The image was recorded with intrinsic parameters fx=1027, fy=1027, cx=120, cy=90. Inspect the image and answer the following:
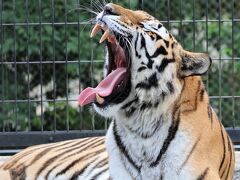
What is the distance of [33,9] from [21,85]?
2.00 ft

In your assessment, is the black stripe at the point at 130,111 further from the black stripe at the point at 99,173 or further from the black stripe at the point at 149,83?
the black stripe at the point at 99,173

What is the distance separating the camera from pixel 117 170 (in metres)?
4.60

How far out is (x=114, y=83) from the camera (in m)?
4.39

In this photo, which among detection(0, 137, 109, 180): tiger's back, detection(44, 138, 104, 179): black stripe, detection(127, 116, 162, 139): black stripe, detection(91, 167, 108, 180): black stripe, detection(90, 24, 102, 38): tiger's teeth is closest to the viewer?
detection(90, 24, 102, 38): tiger's teeth

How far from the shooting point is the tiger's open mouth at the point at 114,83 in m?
4.38

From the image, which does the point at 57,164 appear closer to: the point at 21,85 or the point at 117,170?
the point at 117,170

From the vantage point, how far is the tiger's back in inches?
213

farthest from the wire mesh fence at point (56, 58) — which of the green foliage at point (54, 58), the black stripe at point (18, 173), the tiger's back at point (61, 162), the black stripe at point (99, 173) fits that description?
the black stripe at point (99, 173)

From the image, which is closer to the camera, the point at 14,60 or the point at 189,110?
the point at 189,110

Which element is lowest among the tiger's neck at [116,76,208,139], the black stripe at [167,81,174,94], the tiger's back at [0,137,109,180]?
the tiger's back at [0,137,109,180]

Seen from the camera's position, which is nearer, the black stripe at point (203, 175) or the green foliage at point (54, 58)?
the black stripe at point (203, 175)

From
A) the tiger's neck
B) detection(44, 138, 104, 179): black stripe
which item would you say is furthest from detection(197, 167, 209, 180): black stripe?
detection(44, 138, 104, 179): black stripe

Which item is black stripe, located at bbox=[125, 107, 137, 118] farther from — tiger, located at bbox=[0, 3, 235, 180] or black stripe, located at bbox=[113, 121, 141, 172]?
black stripe, located at bbox=[113, 121, 141, 172]

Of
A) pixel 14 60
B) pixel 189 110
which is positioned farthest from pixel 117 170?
pixel 14 60
